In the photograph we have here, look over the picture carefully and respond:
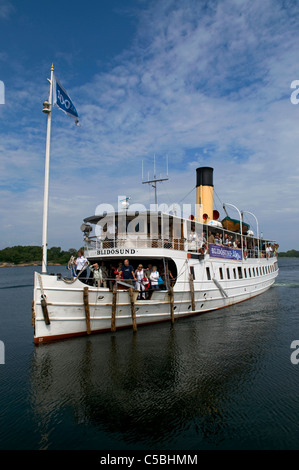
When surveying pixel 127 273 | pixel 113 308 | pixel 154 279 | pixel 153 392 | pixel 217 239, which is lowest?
pixel 153 392

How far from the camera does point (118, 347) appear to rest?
1258 centimetres

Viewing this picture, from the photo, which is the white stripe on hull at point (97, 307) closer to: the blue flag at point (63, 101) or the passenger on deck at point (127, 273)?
the passenger on deck at point (127, 273)

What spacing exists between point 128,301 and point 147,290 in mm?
1092

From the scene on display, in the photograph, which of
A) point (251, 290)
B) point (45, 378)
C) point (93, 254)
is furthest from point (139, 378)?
point (251, 290)

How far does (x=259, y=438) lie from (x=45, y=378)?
6661 mm

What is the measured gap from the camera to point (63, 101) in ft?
42.0

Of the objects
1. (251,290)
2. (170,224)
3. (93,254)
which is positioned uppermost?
(170,224)

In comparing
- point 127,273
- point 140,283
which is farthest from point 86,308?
point 140,283

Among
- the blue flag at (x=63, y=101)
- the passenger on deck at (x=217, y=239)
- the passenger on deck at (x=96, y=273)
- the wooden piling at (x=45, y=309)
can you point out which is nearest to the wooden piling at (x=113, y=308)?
the passenger on deck at (x=96, y=273)

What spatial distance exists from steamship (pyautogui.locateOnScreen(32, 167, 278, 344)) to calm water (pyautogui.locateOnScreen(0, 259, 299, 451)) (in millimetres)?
995

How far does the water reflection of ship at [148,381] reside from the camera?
7023 mm

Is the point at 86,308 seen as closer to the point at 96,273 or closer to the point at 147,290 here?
the point at 96,273

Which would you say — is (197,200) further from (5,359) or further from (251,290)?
(5,359)

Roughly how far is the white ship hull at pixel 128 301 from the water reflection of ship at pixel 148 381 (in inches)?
27.0
